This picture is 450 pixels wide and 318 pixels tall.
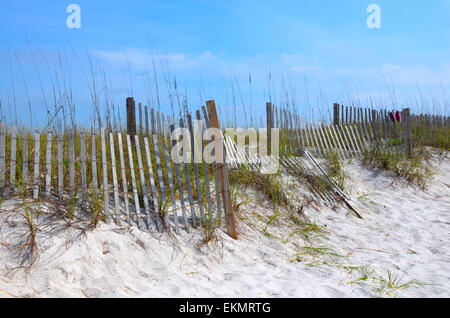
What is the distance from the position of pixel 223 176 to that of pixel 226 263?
78 cm

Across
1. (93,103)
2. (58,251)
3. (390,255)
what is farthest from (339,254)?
(93,103)

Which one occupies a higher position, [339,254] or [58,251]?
[58,251]

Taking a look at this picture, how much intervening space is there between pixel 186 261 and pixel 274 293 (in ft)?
2.58

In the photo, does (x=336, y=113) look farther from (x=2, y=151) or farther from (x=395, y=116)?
(x=2, y=151)

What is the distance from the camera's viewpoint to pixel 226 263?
10.5 feet

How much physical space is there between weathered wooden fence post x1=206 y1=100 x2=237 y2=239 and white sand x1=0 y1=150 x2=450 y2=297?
0.13 metres

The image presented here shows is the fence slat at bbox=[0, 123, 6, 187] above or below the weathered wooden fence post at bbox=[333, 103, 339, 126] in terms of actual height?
below

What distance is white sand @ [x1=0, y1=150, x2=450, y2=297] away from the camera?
2658mm

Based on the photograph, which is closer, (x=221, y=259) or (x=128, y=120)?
(x=221, y=259)

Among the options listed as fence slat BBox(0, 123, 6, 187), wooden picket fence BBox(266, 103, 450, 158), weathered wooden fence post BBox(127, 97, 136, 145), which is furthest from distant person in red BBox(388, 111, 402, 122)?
fence slat BBox(0, 123, 6, 187)

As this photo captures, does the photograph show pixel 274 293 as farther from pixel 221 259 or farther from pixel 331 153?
pixel 331 153

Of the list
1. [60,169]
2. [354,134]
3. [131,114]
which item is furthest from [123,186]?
[354,134]

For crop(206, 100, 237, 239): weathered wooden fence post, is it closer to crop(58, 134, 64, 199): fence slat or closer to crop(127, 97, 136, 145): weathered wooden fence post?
crop(58, 134, 64, 199): fence slat
